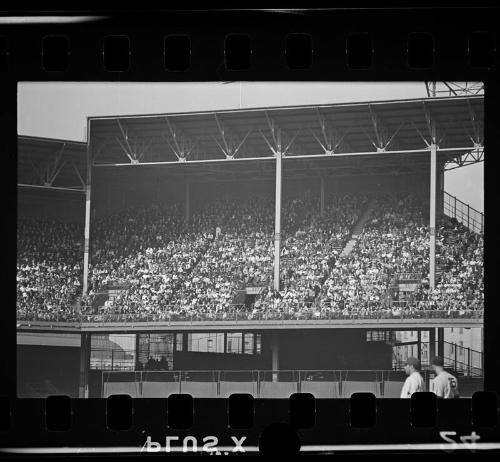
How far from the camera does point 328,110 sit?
17094 millimetres

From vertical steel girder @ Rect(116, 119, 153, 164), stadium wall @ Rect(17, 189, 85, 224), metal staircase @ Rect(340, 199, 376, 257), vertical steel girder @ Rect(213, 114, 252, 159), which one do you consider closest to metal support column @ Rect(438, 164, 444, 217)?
metal staircase @ Rect(340, 199, 376, 257)

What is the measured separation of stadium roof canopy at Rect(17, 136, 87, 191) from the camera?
16672 millimetres

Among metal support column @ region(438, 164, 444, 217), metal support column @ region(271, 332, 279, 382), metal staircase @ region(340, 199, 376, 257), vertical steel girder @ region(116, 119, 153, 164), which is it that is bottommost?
metal support column @ region(271, 332, 279, 382)

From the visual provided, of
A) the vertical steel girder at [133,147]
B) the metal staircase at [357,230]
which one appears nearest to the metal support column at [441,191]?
the metal staircase at [357,230]

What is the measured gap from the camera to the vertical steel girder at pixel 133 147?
1698 centimetres

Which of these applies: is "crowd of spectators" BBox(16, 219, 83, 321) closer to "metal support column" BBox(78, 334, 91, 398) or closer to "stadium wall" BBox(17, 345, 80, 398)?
"metal support column" BBox(78, 334, 91, 398)

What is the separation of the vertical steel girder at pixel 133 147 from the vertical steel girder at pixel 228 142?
1552mm

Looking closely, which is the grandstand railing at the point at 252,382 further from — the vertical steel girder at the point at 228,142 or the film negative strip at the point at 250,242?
the vertical steel girder at the point at 228,142

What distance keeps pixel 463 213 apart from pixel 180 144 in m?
5.86

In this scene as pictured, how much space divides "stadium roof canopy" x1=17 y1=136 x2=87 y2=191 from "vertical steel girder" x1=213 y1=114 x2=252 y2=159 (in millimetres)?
2797

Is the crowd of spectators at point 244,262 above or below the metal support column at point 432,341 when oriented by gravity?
above

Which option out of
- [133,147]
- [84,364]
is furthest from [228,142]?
[84,364]

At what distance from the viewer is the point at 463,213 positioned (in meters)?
16.3
